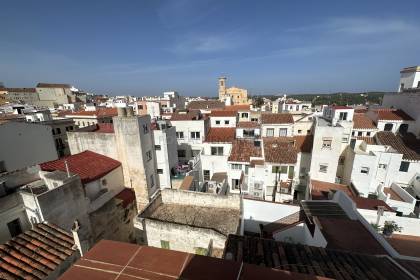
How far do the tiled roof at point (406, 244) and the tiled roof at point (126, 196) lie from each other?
22046mm

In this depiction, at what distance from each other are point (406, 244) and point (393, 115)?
73.4 ft

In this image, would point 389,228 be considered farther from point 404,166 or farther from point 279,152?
point 404,166

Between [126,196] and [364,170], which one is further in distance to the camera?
[364,170]

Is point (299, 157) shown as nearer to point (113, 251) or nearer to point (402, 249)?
point (402, 249)

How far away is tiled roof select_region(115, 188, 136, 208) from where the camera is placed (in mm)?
20094

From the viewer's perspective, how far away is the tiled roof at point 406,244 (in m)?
13.4

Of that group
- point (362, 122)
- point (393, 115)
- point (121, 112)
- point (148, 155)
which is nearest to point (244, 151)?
point (148, 155)

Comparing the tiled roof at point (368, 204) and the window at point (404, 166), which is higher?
the window at point (404, 166)

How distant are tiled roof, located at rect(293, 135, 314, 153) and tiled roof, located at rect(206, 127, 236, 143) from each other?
9186 millimetres

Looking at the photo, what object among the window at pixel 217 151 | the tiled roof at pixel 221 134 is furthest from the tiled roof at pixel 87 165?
the tiled roof at pixel 221 134

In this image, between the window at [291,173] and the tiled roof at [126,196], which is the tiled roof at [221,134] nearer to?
the window at [291,173]

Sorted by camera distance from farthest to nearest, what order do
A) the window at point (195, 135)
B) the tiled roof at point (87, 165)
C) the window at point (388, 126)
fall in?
the window at point (195, 135) < the window at point (388, 126) < the tiled roof at point (87, 165)

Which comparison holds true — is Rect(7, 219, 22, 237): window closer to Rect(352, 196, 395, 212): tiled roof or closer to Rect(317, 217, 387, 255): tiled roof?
Rect(317, 217, 387, 255): tiled roof

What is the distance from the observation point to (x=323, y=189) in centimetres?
2292
